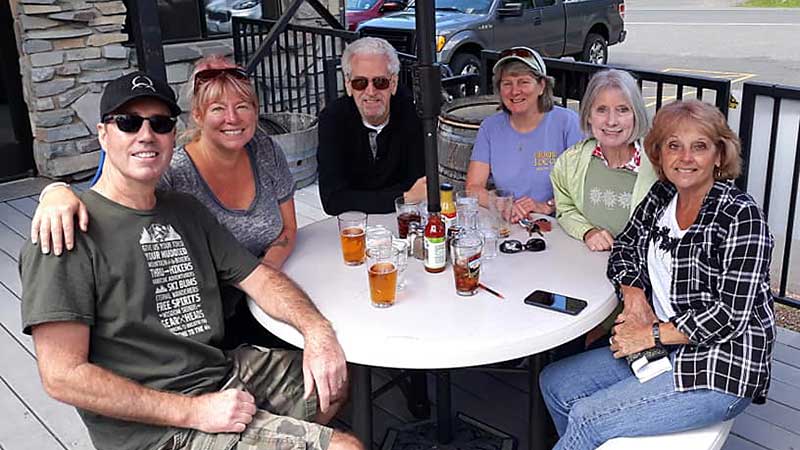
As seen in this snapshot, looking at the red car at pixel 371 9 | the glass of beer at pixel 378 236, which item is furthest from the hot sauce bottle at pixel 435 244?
the red car at pixel 371 9

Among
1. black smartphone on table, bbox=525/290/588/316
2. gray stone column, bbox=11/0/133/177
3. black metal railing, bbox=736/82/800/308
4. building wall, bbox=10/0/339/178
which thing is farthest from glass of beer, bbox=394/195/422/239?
gray stone column, bbox=11/0/133/177

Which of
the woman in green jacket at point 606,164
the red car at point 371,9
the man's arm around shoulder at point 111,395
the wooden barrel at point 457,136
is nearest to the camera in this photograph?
the man's arm around shoulder at point 111,395

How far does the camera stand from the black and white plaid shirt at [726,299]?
1.61 metres

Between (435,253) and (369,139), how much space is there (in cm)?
86

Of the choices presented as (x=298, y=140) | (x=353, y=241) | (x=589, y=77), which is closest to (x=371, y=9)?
(x=298, y=140)

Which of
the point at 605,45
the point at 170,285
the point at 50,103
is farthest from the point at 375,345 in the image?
the point at 605,45

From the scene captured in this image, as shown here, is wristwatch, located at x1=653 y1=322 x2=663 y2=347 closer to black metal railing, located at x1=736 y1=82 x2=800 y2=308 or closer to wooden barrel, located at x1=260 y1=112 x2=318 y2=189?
black metal railing, located at x1=736 y1=82 x2=800 y2=308

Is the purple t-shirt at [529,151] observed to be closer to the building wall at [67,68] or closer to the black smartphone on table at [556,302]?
the black smartphone on table at [556,302]

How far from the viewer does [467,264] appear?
172 centimetres

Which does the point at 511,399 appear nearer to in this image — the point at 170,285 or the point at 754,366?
the point at 754,366

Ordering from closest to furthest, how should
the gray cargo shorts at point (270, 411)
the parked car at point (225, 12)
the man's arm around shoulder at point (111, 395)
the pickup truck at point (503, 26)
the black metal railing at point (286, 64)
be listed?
the man's arm around shoulder at point (111, 395) → the gray cargo shorts at point (270, 411) → the black metal railing at point (286, 64) → the parked car at point (225, 12) → the pickup truck at point (503, 26)

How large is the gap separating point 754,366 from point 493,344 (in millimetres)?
570

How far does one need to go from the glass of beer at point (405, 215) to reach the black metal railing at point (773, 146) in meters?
1.49

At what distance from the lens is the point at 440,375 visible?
211 cm
